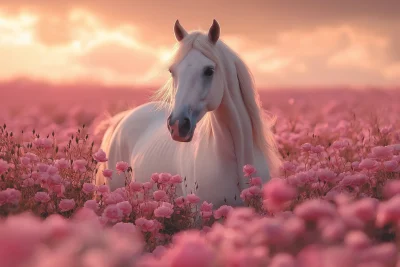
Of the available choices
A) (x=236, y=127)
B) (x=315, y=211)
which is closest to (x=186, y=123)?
(x=236, y=127)

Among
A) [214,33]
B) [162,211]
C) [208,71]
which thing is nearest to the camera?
[162,211]

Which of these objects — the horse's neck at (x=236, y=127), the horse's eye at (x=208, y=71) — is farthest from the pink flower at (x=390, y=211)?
the horse's neck at (x=236, y=127)

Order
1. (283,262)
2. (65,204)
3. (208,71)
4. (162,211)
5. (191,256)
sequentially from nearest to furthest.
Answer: (191,256), (283,262), (162,211), (65,204), (208,71)

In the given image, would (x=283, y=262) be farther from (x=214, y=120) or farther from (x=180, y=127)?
(x=214, y=120)

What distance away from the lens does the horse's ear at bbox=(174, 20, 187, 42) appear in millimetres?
5293

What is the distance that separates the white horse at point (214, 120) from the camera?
4.81m

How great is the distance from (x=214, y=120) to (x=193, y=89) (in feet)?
2.07

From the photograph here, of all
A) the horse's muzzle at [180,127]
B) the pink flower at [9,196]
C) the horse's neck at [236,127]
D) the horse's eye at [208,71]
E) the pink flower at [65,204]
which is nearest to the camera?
the pink flower at [9,196]

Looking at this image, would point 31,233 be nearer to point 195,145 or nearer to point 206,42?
point 206,42

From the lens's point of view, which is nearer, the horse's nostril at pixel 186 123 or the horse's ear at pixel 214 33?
the horse's nostril at pixel 186 123

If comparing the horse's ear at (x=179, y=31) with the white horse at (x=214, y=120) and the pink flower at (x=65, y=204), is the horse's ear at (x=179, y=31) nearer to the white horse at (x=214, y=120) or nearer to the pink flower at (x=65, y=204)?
the white horse at (x=214, y=120)

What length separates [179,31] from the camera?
17.4 ft

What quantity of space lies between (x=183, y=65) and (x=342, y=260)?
128 inches

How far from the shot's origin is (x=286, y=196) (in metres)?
2.78
